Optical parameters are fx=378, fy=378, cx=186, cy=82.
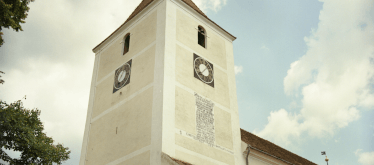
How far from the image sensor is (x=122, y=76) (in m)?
15.2

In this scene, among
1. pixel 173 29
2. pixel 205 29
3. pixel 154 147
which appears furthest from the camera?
pixel 205 29

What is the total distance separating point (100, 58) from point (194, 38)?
4.80 meters

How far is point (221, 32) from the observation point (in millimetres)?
17484

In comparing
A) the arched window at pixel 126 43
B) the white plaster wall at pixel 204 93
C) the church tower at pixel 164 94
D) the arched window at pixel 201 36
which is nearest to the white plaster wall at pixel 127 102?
the church tower at pixel 164 94

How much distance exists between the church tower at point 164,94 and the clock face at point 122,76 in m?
0.05

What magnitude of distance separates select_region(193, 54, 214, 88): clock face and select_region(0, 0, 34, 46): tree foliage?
726 centimetres

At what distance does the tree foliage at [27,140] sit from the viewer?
1239cm

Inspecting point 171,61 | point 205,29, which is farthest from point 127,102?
point 205,29

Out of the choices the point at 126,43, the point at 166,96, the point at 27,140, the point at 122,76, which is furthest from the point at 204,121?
the point at 27,140

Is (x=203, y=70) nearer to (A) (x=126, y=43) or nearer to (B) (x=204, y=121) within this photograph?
(B) (x=204, y=121)

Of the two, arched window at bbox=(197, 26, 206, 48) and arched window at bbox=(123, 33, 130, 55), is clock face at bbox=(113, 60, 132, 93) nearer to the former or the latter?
arched window at bbox=(123, 33, 130, 55)

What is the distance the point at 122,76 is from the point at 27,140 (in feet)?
14.2

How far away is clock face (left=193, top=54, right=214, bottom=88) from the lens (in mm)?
14766

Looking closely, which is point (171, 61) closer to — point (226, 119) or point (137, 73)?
point (137, 73)
